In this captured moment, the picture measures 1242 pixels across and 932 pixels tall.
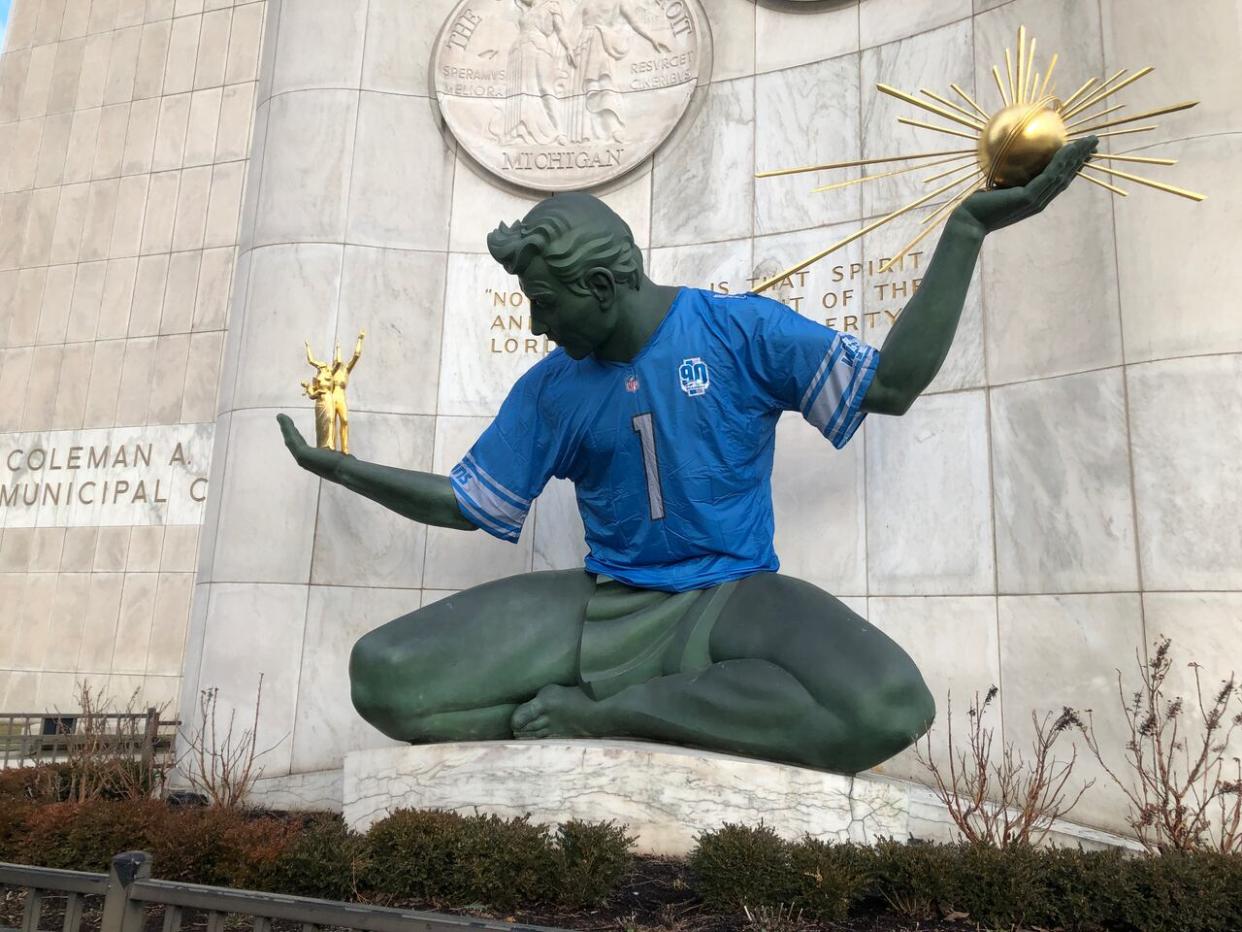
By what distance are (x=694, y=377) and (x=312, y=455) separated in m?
2.07

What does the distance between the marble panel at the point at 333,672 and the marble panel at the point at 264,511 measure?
32 centimetres

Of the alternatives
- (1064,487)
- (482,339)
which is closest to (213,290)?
(482,339)

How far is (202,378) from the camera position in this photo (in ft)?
40.1

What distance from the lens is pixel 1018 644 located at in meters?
6.00

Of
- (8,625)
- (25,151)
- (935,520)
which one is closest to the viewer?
(935,520)

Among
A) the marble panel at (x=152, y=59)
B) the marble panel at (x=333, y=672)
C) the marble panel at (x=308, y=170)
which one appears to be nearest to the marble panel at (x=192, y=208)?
the marble panel at (x=152, y=59)

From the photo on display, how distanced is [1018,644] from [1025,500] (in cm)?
82

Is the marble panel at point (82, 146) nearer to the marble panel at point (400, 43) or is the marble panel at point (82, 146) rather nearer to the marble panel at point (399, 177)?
the marble panel at point (400, 43)

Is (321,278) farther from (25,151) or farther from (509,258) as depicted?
(25,151)

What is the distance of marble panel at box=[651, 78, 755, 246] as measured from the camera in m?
7.47

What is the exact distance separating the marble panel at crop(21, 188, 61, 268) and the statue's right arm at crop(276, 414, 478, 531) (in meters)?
9.75

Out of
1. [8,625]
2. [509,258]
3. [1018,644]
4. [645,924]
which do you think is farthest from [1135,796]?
[8,625]

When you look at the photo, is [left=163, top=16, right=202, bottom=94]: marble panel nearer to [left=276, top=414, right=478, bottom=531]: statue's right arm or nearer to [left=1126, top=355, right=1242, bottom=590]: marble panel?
[left=276, top=414, right=478, bottom=531]: statue's right arm

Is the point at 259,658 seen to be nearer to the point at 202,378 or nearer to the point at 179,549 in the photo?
the point at 179,549
